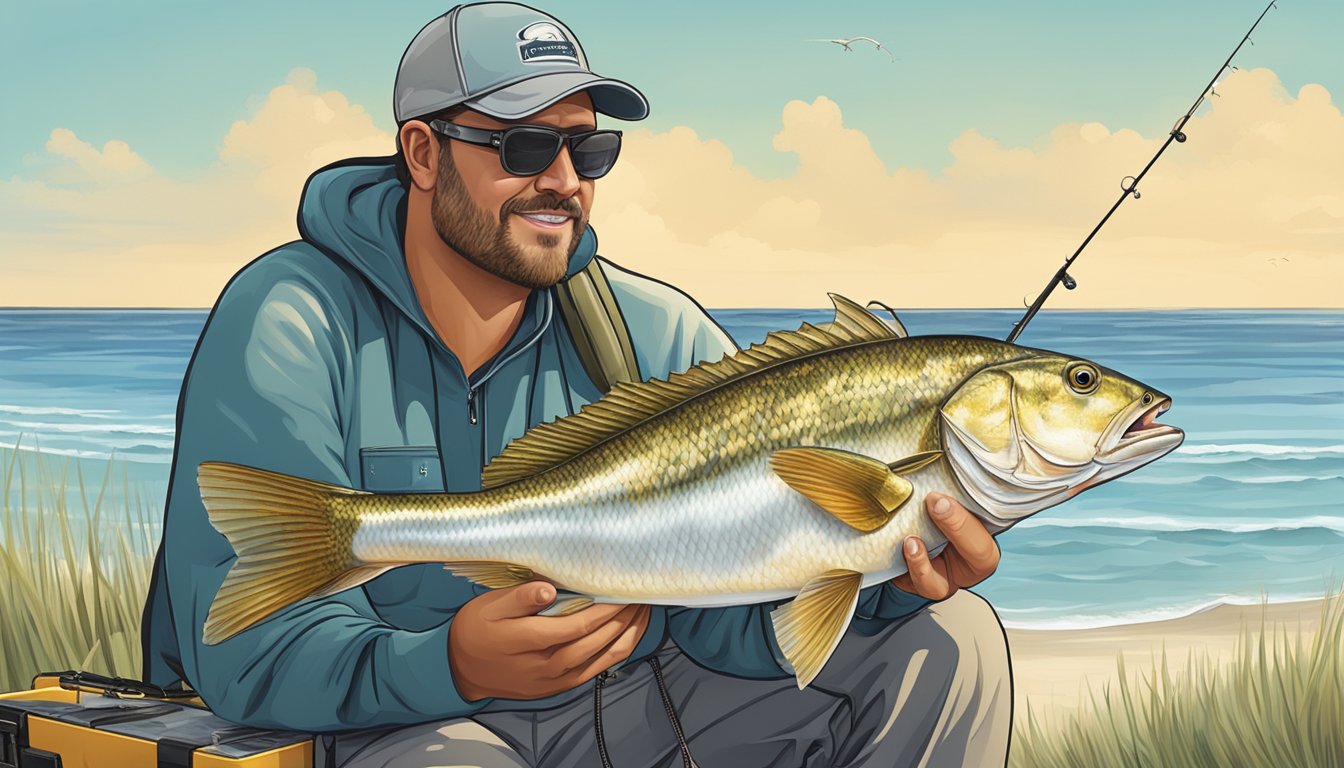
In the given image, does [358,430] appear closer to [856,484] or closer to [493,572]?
[493,572]

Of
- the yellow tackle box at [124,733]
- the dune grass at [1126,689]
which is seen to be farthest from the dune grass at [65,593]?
the yellow tackle box at [124,733]

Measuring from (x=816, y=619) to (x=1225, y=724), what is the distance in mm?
2974

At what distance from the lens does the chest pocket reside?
2.80m

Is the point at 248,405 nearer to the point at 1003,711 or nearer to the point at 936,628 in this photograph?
the point at 936,628

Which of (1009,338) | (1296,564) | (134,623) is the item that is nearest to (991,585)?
(1296,564)

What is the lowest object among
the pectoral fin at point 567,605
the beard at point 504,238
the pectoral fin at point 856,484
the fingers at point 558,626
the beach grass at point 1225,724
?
the beach grass at point 1225,724

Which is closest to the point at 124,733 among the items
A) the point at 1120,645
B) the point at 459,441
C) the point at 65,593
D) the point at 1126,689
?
the point at 459,441

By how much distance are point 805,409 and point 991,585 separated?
7.67 meters

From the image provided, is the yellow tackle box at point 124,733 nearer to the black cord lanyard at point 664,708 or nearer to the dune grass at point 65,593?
the black cord lanyard at point 664,708

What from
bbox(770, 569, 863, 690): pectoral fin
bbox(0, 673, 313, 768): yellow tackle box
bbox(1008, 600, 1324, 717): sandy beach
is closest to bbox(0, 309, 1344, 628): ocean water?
bbox(1008, 600, 1324, 717): sandy beach

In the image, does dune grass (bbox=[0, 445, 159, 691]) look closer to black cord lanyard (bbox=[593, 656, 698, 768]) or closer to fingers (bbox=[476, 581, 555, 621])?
black cord lanyard (bbox=[593, 656, 698, 768])

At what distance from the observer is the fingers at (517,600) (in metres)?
2.18

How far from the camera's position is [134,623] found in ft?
16.1

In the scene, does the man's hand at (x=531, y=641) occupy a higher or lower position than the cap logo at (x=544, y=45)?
→ lower
